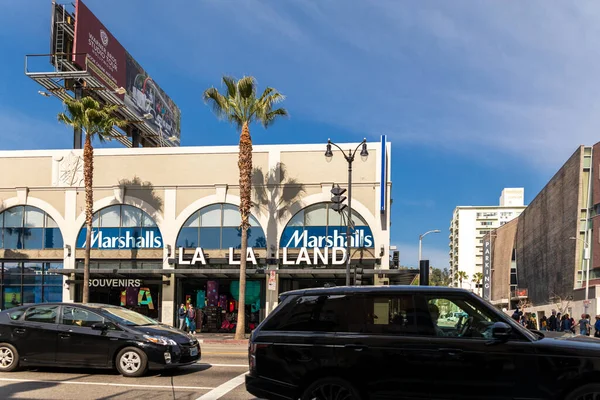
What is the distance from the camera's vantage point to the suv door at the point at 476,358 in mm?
6211

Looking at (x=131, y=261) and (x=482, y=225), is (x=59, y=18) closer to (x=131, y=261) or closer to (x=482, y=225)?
(x=131, y=261)

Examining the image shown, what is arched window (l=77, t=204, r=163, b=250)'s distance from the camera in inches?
1149

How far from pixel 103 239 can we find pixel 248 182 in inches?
368

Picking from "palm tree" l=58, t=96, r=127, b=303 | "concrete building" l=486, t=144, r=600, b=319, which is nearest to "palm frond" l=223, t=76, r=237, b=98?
"palm tree" l=58, t=96, r=127, b=303

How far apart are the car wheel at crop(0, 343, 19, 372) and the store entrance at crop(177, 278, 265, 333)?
56.7 ft

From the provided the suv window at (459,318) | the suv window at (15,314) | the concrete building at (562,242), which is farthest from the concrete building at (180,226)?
the concrete building at (562,242)

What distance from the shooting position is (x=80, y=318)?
37.0ft

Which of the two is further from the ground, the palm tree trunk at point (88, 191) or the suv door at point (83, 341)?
the palm tree trunk at point (88, 191)

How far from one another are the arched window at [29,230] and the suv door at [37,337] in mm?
19517

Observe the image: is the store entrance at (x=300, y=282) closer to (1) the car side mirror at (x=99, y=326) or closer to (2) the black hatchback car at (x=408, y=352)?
(1) the car side mirror at (x=99, y=326)

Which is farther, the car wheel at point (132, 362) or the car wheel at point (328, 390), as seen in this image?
the car wheel at point (132, 362)

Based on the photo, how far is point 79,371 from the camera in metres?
11.5

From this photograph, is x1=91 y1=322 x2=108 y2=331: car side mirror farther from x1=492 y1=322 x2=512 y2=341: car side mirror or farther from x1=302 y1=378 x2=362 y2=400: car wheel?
x1=492 y1=322 x2=512 y2=341: car side mirror

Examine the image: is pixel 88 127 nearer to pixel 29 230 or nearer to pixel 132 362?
pixel 29 230
